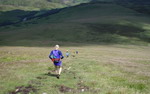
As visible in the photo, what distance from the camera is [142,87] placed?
15781mm

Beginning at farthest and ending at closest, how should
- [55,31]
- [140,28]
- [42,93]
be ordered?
[140,28]
[55,31]
[42,93]

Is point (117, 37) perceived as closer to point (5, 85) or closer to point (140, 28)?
point (140, 28)

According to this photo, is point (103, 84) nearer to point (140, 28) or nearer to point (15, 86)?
point (15, 86)

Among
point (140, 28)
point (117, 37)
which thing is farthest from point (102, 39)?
point (140, 28)

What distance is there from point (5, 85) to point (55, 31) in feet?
359

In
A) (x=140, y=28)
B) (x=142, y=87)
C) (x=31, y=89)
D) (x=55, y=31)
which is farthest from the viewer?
(x=140, y=28)

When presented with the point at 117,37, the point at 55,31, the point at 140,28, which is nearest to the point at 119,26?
the point at 140,28

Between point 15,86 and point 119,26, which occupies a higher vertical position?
point 119,26

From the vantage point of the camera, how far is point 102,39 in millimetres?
108375

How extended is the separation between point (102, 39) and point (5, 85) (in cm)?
9531

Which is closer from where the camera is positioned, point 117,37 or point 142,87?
point 142,87

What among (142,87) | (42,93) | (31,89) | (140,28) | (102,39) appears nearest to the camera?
(42,93)

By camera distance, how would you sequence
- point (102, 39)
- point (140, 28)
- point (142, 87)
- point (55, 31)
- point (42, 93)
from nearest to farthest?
point (42, 93)
point (142, 87)
point (102, 39)
point (55, 31)
point (140, 28)

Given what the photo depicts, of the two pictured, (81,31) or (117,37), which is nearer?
(117,37)
